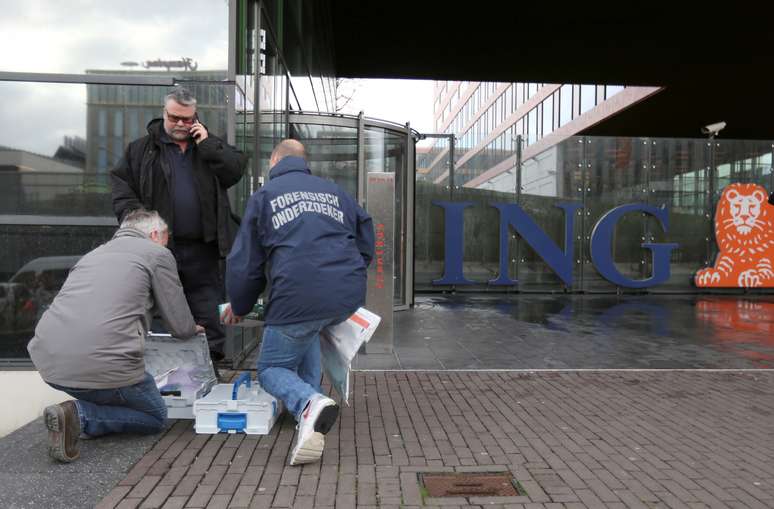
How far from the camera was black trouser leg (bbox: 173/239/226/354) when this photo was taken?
4.57m

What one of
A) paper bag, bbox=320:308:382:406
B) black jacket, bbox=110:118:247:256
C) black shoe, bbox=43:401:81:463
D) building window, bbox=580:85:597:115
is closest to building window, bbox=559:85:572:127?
building window, bbox=580:85:597:115

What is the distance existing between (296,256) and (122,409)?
1.39m

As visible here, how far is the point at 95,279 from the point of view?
357 centimetres

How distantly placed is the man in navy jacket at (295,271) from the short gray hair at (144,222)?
22.3 inches

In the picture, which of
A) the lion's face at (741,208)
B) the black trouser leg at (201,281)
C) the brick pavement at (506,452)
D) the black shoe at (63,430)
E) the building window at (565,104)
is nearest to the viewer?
the brick pavement at (506,452)

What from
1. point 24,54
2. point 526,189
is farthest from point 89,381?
point 526,189

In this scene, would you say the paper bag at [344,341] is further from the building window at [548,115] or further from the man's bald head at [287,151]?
the building window at [548,115]

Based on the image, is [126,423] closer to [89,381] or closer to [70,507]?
[89,381]

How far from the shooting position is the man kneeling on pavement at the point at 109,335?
3.46 metres

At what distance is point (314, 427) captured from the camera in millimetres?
3396

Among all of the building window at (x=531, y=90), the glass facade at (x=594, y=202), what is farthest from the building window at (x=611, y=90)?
the building window at (x=531, y=90)

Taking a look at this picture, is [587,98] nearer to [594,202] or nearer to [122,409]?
[594,202]

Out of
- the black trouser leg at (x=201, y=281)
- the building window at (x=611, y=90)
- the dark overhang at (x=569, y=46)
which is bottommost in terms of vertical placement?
the black trouser leg at (x=201, y=281)

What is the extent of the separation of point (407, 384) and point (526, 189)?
9736 millimetres
